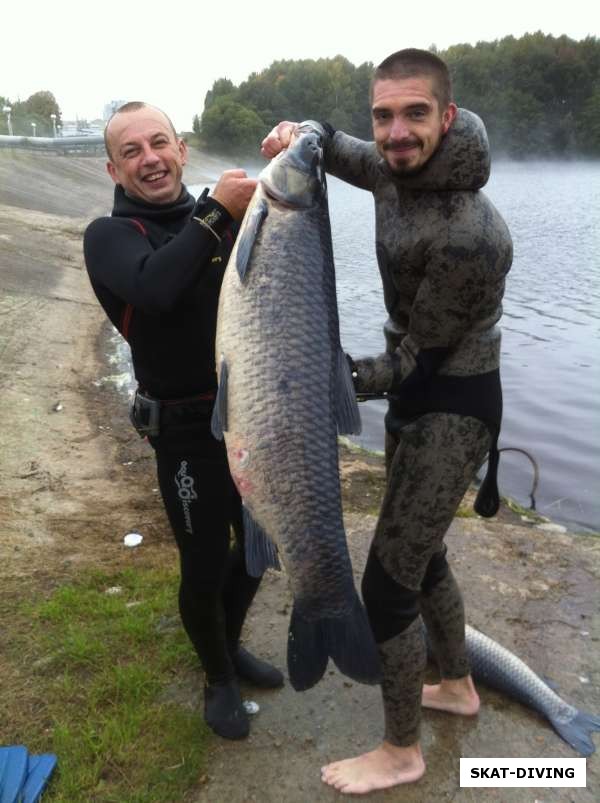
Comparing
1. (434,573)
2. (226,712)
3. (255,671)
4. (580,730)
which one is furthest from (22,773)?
(580,730)

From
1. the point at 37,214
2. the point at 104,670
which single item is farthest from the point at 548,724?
the point at 37,214

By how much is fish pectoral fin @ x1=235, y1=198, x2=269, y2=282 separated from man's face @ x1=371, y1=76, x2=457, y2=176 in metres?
0.60

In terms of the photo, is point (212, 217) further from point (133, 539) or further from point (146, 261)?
point (133, 539)

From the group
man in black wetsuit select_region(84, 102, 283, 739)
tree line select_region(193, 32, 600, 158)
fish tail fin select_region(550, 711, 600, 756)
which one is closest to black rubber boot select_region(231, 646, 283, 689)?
man in black wetsuit select_region(84, 102, 283, 739)

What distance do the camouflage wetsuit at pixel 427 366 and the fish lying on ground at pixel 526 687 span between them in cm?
75

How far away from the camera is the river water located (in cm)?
871

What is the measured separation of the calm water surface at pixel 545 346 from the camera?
874 cm

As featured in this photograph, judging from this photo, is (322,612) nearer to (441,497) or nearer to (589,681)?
(441,497)

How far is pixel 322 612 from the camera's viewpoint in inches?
113

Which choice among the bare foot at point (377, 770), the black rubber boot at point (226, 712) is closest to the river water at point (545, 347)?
the bare foot at point (377, 770)

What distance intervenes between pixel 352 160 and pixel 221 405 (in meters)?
1.45

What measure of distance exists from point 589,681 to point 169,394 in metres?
2.84

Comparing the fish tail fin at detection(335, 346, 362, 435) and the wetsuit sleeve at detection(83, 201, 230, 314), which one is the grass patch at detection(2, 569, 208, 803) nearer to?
the fish tail fin at detection(335, 346, 362, 435)

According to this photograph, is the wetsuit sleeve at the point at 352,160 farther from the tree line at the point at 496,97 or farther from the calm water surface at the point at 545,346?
the tree line at the point at 496,97
